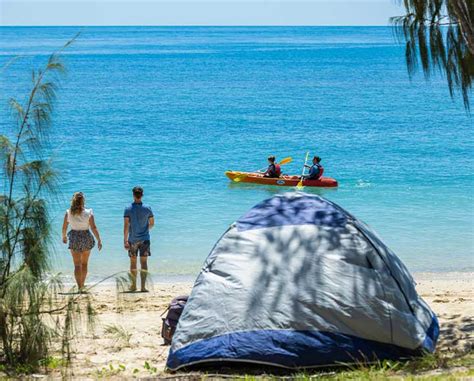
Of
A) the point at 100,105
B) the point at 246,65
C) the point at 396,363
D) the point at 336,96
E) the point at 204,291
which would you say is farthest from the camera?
the point at 246,65

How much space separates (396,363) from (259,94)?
49368 millimetres

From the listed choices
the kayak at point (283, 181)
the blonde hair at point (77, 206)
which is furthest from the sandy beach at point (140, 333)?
the kayak at point (283, 181)

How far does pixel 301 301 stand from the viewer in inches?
305

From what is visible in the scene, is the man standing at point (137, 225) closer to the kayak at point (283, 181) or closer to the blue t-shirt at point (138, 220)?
the blue t-shirt at point (138, 220)

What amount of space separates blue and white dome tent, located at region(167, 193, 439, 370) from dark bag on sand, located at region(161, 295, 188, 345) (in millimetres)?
515

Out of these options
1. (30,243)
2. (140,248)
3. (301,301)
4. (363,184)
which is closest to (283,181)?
(363,184)

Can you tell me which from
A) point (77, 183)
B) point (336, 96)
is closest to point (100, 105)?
point (336, 96)

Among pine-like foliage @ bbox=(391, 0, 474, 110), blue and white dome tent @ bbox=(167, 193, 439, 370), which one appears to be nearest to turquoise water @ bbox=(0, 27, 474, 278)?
blue and white dome tent @ bbox=(167, 193, 439, 370)

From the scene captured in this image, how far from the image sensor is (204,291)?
8.04 meters

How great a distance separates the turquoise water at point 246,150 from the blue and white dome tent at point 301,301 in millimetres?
1755

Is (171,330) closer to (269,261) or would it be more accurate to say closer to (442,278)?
(269,261)

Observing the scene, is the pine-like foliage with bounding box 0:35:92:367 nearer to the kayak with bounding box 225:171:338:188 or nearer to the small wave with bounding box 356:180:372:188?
the kayak with bounding box 225:171:338:188

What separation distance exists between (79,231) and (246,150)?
73.3 feet

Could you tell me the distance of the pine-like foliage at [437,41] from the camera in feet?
29.9
